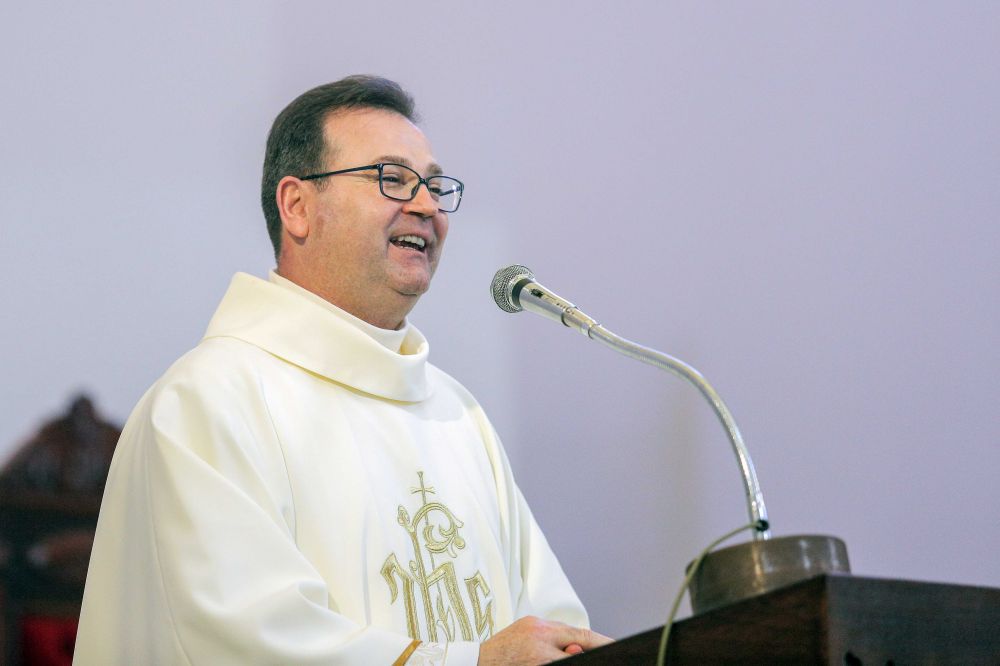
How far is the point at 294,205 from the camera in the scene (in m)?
2.95

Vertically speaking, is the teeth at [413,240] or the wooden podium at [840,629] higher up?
the teeth at [413,240]

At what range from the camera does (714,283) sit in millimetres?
4168

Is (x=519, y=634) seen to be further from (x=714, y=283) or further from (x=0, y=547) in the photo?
(x=714, y=283)

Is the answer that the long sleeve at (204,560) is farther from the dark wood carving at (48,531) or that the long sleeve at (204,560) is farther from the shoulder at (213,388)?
the dark wood carving at (48,531)

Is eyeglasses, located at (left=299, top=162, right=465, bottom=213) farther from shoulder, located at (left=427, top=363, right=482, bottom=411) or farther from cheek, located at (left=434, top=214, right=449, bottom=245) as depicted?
shoulder, located at (left=427, top=363, right=482, bottom=411)

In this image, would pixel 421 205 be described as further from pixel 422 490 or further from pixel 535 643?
pixel 535 643

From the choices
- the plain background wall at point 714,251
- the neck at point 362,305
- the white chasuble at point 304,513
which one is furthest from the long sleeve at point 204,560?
the plain background wall at point 714,251

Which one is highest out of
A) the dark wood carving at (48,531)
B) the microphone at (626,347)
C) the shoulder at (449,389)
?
the microphone at (626,347)

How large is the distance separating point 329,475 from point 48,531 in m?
0.74

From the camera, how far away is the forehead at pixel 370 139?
2.91 metres

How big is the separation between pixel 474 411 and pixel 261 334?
25.3 inches

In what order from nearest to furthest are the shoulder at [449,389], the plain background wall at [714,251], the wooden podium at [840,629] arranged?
the wooden podium at [840,629] → the shoulder at [449,389] → the plain background wall at [714,251]

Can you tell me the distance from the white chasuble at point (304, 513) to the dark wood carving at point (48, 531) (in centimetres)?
47

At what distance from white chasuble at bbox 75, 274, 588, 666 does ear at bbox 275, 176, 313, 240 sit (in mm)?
208
